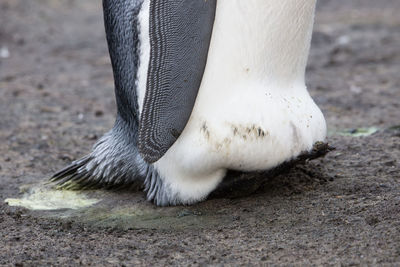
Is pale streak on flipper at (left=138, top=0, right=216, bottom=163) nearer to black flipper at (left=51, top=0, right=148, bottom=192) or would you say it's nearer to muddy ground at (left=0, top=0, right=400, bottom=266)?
black flipper at (left=51, top=0, right=148, bottom=192)

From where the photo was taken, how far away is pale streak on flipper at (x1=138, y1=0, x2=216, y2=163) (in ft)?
8.01

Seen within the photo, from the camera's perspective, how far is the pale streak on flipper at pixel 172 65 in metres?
2.44

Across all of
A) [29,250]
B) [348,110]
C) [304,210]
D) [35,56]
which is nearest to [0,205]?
[29,250]

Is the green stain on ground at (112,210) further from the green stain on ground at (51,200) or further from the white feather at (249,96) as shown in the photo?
the white feather at (249,96)

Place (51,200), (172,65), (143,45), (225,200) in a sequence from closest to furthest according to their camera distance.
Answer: (172,65)
(143,45)
(225,200)
(51,200)

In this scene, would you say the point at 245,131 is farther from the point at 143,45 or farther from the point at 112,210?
the point at 112,210

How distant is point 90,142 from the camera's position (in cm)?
377

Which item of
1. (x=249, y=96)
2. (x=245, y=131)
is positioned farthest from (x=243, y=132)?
(x=249, y=96)

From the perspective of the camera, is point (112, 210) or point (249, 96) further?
point (112, 210)

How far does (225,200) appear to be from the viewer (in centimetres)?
267

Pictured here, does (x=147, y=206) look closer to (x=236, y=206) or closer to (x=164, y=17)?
(x=236, y=206)

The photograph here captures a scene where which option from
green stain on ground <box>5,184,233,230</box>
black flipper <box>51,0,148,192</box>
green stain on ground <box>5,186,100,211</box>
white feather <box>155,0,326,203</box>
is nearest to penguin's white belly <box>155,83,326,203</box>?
white feather <box>155,0,326,203</box>

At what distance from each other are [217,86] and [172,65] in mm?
181

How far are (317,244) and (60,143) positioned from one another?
76.6 inches
